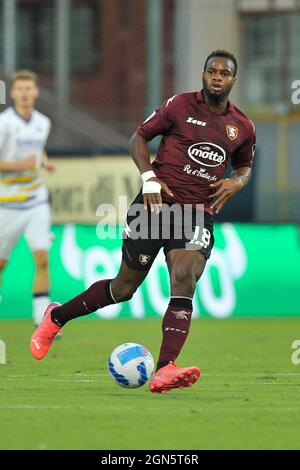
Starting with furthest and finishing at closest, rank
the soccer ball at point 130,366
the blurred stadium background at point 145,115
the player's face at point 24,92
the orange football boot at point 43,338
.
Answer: the blurred stadium background at point 145,115 < the player's face at point 24,92 < the orange football boot at point 43,338 < the soccer ball at point 130,366

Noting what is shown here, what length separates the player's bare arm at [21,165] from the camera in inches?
576

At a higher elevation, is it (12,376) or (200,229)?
(200,229)

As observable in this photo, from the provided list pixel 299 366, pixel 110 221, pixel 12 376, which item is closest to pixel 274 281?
pixel 110 221

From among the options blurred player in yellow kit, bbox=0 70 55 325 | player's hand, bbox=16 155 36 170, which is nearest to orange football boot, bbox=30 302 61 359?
blurred player in yellow kit, bbox=0 70 55 325

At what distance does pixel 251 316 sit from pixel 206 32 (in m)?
12.4

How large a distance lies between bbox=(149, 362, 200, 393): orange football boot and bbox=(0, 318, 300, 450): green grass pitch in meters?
0.09

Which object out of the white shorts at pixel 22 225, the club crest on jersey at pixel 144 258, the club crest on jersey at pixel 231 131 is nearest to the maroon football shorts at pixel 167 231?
the club crest on jersey at pixel 144 258

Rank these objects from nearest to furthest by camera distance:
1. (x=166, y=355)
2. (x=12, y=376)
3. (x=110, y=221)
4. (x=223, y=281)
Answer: (x=166, y=355) → (x=12, y=376) → (x=223, y=281) → (x=110, y=221)

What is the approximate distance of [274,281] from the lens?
17.8 meters

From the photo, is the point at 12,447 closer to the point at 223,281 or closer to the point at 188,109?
the point at 188,109

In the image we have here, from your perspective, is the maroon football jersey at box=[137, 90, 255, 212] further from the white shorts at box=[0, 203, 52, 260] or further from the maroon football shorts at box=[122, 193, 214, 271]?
the white shorts at box=[0, 203, 52, 260]

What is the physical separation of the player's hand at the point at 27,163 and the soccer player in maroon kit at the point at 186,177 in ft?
15.8

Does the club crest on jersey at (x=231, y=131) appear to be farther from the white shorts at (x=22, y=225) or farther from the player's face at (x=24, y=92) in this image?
the white shorts at (x=22, y=225)

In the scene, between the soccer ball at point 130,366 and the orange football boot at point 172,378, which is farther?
the soccer ball at point 130,366
